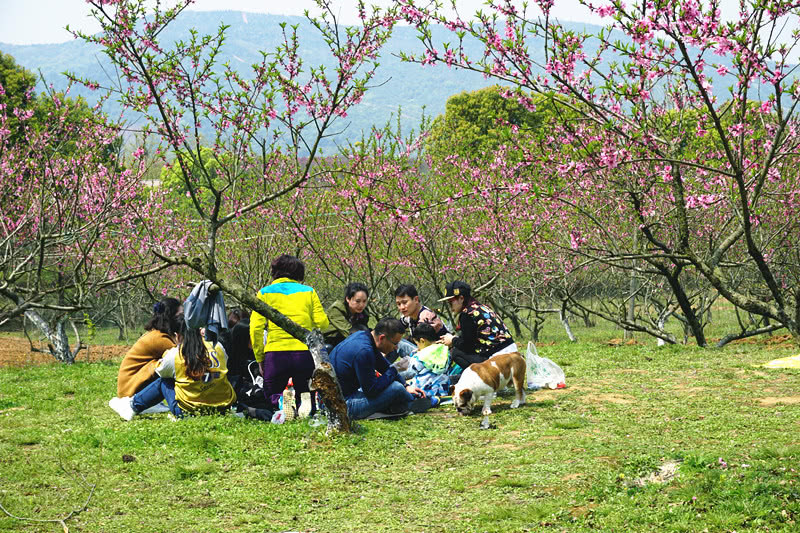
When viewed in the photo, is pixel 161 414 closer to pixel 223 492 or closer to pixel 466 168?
pixel 223 492

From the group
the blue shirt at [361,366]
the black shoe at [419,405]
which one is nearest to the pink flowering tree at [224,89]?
the blue shirt at [361,366]

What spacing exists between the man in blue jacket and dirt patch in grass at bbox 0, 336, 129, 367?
10.3 m

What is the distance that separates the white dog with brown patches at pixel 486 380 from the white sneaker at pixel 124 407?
3.68 m

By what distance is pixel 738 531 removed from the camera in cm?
421

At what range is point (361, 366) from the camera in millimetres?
7473

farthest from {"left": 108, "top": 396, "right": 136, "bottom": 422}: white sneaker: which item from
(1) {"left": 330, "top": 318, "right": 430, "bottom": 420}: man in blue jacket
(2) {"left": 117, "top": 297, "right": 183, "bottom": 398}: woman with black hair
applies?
(1) {"left": 330, "top": 318, "right": 430, "bottom": 420}: man in blue jacket

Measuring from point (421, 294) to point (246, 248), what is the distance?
681 cm

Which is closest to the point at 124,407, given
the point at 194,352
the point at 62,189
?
the point at 194,352

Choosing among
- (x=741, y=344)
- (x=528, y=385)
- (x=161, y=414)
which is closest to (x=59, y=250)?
(x=161, y=414)

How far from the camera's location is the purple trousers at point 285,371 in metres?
7.73

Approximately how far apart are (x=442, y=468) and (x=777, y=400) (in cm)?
415

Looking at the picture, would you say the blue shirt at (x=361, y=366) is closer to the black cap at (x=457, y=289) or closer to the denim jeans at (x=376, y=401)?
the denim jeans at (x=376, y=401)

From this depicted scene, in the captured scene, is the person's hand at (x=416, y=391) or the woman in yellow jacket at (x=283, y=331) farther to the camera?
the person's hand at (x=416, y=391)

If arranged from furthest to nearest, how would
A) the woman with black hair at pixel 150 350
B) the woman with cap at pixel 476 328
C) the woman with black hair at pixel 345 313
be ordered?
the woman with black hair at pixel 345 313 → the woman with cap at pixel 476 328 → the woman with black hair at pixel 150 350
